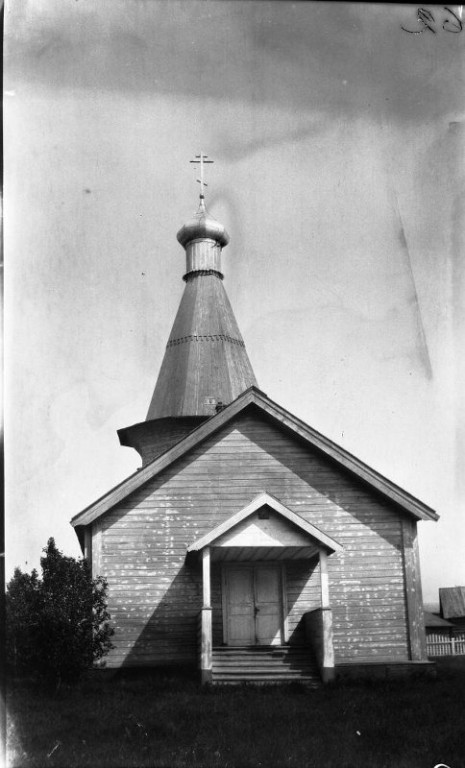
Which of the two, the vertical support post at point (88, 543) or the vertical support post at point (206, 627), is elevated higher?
the vertical support post at point (88, 543)

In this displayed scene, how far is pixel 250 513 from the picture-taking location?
1620cm

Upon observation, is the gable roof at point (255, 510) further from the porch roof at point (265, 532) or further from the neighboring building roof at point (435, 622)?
the neighboring building roof at point (435, 622)

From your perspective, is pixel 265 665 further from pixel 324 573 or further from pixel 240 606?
pixel 324 573

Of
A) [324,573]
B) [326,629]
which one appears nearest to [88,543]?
[324,573]

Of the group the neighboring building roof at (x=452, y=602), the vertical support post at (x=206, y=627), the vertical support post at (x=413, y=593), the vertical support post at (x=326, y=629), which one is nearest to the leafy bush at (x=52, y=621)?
the vertical support post at (x=206, y=627)

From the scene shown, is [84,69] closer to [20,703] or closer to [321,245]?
[321,245]

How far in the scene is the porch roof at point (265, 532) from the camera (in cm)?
1623

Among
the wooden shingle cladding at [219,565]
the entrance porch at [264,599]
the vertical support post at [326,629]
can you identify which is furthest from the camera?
the wooden shingle cladding at [219,565]

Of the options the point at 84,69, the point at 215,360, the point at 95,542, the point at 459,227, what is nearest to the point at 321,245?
the point at 459,227

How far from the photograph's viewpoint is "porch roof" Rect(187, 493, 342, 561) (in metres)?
16.2

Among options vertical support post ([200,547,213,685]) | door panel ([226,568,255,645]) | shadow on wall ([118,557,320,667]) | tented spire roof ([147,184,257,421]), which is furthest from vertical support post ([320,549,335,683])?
tented spire roof ([147,184,257,421])

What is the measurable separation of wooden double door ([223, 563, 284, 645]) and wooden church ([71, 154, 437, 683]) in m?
0.02

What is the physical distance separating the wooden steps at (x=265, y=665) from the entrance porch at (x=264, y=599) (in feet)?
0.06

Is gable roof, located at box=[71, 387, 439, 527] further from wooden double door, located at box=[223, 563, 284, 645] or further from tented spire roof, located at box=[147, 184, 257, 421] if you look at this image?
tented spire roof, located at box=[147, 184, 257, 421]
